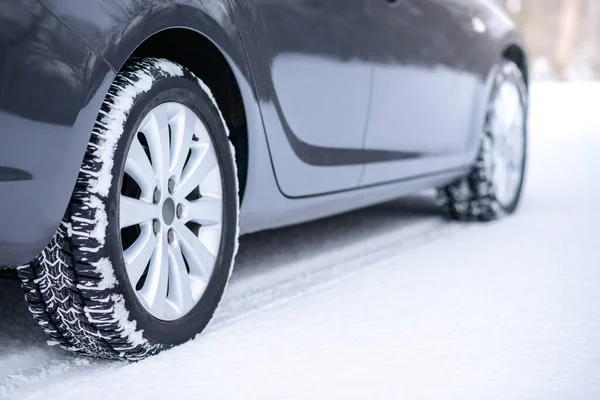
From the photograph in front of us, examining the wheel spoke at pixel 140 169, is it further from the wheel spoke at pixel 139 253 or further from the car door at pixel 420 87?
the car door at pixel 420 87

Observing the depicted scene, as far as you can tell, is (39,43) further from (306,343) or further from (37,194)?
(306,343)

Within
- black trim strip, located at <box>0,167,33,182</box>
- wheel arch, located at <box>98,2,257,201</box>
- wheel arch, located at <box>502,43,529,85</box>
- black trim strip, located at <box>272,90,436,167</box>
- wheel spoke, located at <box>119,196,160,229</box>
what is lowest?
wheel spoke, located at <box>119,196,160,229</box>

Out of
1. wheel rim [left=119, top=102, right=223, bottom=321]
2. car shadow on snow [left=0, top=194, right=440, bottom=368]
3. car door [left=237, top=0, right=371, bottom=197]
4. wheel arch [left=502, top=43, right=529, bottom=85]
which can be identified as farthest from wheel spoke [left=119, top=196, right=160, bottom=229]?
wheel arch [left=502, top=43, right=529, bottom=85]

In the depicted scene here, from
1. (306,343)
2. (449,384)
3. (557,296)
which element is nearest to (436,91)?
(557,296)

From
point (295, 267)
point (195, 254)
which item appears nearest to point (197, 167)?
point (195, 254)

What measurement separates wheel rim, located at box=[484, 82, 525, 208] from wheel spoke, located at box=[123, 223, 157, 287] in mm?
2476

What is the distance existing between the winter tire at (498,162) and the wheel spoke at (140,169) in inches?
96.4

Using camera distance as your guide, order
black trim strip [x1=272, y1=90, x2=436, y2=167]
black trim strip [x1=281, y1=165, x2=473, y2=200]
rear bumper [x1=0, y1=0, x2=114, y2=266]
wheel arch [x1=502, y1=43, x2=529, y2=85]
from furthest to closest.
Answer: wheel arch [x1=502, y1=43, x2=529, y2=85], black trim strip [x1=281, y1=165, x2=473, y2=200], black trim strip [x1=272, y1=90, x2=436, y2=167], rear bumper [x1=0, y1=0, x2=114, y2=266]

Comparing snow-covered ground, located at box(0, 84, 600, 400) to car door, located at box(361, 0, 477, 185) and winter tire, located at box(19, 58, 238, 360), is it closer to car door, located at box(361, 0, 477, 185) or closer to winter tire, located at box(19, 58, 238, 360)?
winter tire, located at box(19, 58, 238, 360)

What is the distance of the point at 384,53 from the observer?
288 centimetres

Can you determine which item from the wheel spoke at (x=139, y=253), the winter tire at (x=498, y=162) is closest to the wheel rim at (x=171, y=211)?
the wheel spoke at (x=139, y=253)

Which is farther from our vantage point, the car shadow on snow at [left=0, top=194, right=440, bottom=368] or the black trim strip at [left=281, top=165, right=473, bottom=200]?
the black trim strip at [left=281, top=165, right=473, bottom=200]

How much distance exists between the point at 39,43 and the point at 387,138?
1676mm

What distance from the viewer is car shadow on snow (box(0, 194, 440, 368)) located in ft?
6.79
